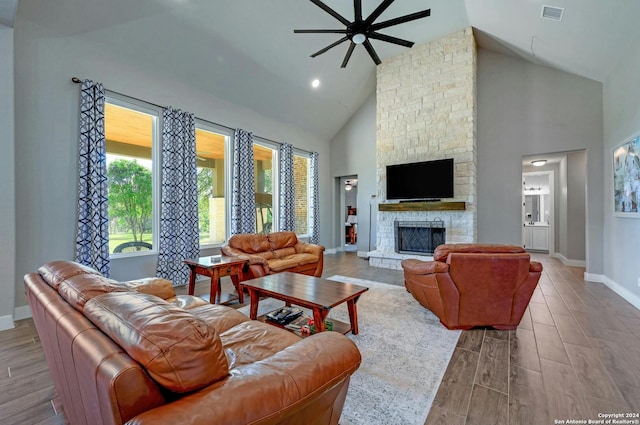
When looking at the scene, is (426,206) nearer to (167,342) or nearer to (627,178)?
(627,178)

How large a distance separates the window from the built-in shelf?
255 centimetres

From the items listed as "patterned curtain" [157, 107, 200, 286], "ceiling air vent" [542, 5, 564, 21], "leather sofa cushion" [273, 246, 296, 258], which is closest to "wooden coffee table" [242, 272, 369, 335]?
"leather sofa cushion" [273, 246, 296, 258]

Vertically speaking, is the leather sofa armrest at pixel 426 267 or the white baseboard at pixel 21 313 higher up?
the leather sofa armrest at pixel 426 267

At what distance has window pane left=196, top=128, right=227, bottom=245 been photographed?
5145 mm

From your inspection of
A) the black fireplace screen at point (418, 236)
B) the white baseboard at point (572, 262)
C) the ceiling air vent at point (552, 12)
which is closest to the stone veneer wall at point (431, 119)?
the black fireplace screen at point (418, 236)

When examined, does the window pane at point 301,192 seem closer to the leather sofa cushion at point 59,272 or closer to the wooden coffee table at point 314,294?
the wooden coffee table at point 314,294

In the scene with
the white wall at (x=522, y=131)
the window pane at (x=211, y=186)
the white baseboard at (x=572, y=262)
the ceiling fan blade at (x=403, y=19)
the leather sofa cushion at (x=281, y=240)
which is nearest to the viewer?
the ceiling fan blade at (x=403, y=19)

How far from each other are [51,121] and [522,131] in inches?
291

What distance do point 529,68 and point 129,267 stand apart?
25.2 ft

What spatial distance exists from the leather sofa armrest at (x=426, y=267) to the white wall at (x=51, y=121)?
12.8 ft

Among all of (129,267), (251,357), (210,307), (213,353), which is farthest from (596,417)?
(129,267)

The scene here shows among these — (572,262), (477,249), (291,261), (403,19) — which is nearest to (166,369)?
(477,249)

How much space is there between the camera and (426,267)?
2.70 m

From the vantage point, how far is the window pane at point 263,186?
20.7 feet
